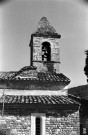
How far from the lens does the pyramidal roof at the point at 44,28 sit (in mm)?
15049

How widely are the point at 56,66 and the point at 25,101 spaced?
4144 mm

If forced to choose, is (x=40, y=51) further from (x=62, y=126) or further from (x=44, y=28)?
(x=62, y=126)

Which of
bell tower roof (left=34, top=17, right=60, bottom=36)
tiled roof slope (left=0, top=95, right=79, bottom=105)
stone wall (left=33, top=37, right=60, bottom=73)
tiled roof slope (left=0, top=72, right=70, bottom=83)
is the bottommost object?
tiled roof slope (left=0, top=95, right=79, bottom=105)

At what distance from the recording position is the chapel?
10.6 metres

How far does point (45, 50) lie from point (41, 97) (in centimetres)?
395

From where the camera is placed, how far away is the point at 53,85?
41.7ft

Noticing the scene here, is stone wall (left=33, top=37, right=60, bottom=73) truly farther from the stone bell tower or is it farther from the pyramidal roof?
the pyramidal roof

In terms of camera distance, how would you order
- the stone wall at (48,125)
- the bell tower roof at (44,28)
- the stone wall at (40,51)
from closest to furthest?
the stone wall at (48,125) < the stone wall at (40,51) < the bell tower roof at (44,28)

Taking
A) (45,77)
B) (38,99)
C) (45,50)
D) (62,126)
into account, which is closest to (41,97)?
(38,99)

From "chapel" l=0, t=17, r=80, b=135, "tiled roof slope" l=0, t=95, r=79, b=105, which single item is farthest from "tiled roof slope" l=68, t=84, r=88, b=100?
"tiled roof slope" l=0, t=95, r=79, b=105

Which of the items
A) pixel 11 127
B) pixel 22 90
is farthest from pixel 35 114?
pixel 22 90

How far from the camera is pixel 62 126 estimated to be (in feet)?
35.7

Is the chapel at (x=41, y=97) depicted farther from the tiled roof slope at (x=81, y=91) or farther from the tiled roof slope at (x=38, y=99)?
the tiled roof slope at (x=81, y=91)

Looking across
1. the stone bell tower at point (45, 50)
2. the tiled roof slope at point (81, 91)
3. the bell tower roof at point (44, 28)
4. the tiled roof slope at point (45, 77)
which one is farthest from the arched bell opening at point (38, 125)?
the tiled roof slope at point (81, 91)
